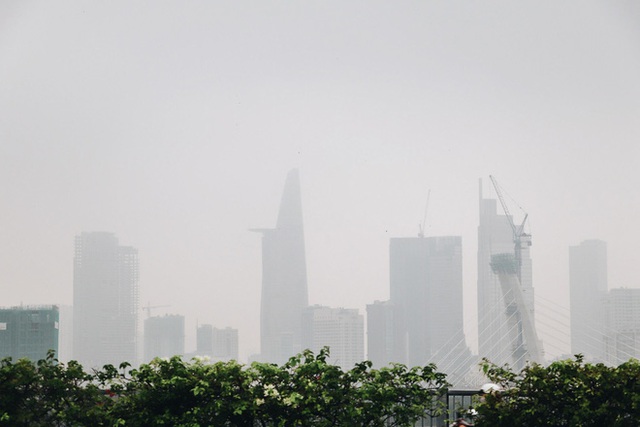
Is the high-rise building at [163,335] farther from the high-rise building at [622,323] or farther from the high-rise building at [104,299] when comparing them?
the high-rise building at [622,323]

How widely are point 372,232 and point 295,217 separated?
10907 mm

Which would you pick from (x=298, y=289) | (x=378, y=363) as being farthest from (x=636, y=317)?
(x=298, y=289)

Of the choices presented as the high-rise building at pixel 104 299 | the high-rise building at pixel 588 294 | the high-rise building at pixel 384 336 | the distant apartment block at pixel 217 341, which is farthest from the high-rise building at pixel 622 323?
the high-rise building at pixel 104 299

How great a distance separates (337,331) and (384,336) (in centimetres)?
492

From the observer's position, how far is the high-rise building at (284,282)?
96.8 m

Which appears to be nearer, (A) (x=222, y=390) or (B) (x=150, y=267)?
(A) (x=222, y=390)

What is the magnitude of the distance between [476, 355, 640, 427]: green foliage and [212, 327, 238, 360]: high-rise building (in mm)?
87358

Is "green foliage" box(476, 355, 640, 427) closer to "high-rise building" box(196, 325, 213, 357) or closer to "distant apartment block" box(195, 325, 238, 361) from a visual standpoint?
"distant apartment block" box(195, 325, 238, 361)

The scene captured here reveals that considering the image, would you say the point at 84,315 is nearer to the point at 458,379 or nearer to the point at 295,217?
the point at 295,217

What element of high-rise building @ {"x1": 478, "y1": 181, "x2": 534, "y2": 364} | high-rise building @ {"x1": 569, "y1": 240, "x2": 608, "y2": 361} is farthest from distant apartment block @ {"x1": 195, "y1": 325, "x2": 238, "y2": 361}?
high-rise building @ {"x1": 569, "y1": 240, "x2": 608, "y2": 361}

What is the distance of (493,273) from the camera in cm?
8781

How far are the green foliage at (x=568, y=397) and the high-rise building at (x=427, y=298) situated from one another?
257ft

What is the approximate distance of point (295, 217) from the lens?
102 m

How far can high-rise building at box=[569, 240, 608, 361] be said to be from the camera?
79.0 metres
